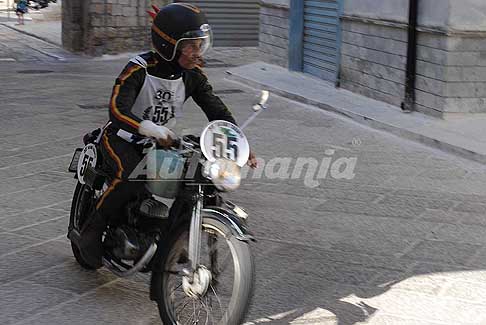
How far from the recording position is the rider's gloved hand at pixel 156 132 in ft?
11.4

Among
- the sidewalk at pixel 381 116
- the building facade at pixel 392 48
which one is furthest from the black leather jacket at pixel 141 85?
the building facade at pixel 392 48

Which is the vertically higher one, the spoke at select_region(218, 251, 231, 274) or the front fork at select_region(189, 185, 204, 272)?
the front fork at select_region(189, 185, 204, 272)

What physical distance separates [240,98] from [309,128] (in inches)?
98.2

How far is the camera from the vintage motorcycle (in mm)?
3402

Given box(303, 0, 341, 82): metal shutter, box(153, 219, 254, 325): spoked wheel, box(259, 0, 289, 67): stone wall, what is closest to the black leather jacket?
box(153, 219, 254, 325): spoked wheel

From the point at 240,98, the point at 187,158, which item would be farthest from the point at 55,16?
the point at 187,158

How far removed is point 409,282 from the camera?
4578 millimetres

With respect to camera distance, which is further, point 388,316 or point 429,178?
point 429,178

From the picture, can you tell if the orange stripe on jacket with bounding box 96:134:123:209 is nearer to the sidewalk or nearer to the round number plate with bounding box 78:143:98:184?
the round number plate with bounding box 78:143:98:184

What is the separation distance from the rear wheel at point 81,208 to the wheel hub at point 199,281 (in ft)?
3.77

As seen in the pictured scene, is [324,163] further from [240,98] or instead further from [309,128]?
[240,98]

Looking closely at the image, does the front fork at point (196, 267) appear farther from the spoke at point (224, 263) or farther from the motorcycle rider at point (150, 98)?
the motorcycle rider at point (150, 98)

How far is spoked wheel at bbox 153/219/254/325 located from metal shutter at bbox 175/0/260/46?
16.6 meters

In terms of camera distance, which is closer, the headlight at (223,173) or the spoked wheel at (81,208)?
the headlight at (223,173)
